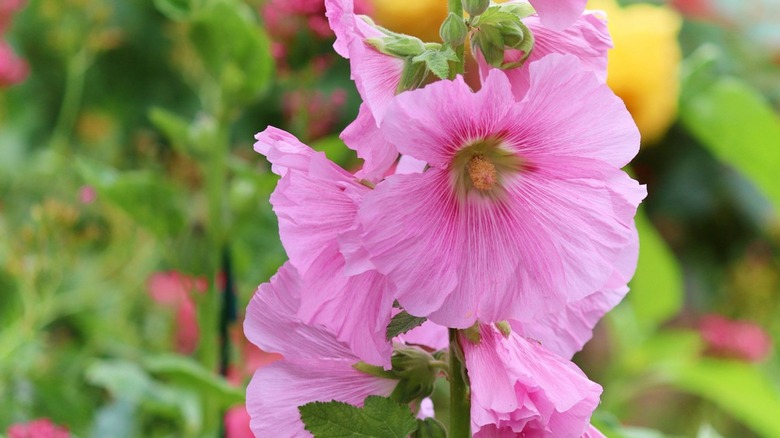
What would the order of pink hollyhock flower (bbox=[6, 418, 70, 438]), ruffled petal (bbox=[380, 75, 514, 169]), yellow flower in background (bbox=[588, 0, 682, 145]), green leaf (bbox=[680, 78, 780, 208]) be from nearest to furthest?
ruffled petal (bbox=[380, 75, 514, 169]) → pink hollyhock flower (bbox=[6, 418, 70, 438]) → green leaf (bbox=[680, 78, 780, 208]) → yellow flower in background (bbox=[588, 0, 682, 145])

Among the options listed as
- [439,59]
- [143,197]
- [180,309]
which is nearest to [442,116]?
[439,59]

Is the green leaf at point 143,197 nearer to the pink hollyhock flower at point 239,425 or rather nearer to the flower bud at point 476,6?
the pink hollyhock flower at point 239,425

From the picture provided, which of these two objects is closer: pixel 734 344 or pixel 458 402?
pixel 458 402

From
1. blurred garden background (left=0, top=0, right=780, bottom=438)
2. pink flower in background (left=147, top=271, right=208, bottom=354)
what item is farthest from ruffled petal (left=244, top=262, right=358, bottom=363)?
pink flower in background (left=147, top=271, right=208, bottom=354)

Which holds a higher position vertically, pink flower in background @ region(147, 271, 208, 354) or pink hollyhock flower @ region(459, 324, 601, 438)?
pink hollyhock flower @ region(459, 324, 601, 438)

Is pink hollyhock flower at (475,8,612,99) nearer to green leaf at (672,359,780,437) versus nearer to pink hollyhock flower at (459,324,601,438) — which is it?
pink hollyhock flower at (459,324,601,438)

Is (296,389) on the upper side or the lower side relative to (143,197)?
upper

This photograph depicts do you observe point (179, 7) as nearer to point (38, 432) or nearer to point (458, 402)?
point (38, 432)

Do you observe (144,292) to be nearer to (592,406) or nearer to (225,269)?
(225,269)
